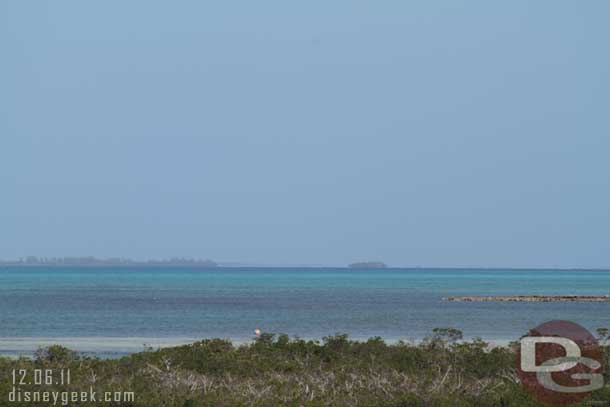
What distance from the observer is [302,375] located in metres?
24.1

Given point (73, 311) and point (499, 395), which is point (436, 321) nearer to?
point (73, 311)

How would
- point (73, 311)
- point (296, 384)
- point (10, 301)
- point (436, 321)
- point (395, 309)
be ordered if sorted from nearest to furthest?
1. point (296, 384)
2. point (436, 321)
3. point (73, 311)
4. point (395, 309)
5. point (10, 301)

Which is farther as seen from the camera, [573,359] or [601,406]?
[573,359]

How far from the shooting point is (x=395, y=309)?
92.1m

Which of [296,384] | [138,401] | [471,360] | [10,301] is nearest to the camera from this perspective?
[138,401]

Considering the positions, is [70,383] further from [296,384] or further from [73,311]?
[73,311]

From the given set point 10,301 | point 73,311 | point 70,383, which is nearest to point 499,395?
point 70,383

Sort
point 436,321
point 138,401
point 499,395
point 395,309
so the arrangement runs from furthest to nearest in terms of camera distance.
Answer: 1. point 395,309
2. point 436,321
3. point 499,395
4. point 138,401

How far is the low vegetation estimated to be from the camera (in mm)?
20969

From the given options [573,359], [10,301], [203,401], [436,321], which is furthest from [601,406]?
[10,301]

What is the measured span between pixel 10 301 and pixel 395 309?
146 feet

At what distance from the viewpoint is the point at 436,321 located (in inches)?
2965

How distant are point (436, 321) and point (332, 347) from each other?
49101mm

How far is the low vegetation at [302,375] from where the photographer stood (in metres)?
21.0
